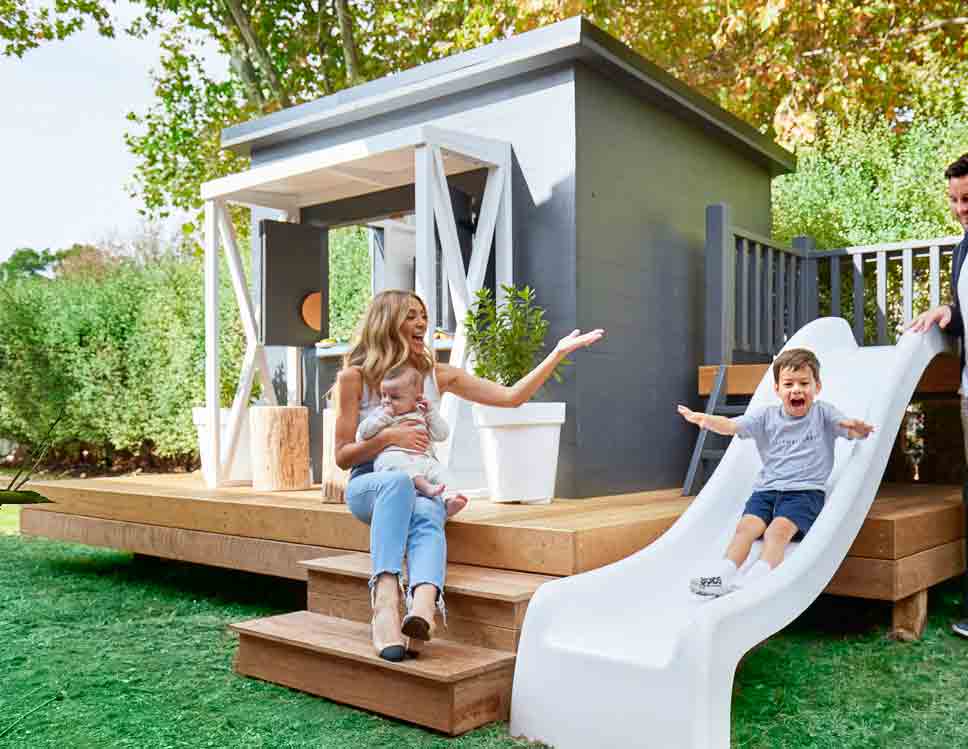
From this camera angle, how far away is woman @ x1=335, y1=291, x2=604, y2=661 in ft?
8.25

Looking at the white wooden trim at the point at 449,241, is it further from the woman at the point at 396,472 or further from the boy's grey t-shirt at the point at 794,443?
the boy's grey t-shirt at the point at 794,443

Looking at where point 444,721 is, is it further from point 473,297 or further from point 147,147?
point 147,147

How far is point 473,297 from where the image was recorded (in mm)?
4328

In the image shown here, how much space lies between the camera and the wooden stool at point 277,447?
178 inches

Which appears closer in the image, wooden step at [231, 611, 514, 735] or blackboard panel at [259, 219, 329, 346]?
wooden step at [231, 611, 514, 735]

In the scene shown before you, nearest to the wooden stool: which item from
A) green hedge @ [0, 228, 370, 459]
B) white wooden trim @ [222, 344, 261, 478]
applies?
white wooden trim @ [222, 344, 261, 478]

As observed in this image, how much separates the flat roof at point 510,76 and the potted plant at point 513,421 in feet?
3.97

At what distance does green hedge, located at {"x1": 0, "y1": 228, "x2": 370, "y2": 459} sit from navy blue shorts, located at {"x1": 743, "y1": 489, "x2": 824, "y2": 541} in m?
6.45

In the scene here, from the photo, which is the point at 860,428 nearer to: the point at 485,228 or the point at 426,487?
the point at 426,487

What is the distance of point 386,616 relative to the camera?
2.51m

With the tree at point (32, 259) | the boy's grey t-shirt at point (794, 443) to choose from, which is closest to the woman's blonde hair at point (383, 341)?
the boy's grey t-shirt at point (794, 443)

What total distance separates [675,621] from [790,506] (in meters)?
0.64

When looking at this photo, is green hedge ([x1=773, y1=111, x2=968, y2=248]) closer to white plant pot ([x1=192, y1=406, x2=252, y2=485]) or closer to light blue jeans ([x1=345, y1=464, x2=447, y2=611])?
white plant pot ([x1=192, y1=406, x2=252, y2=485])

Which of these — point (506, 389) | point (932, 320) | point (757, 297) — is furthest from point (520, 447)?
point (757, 297)
